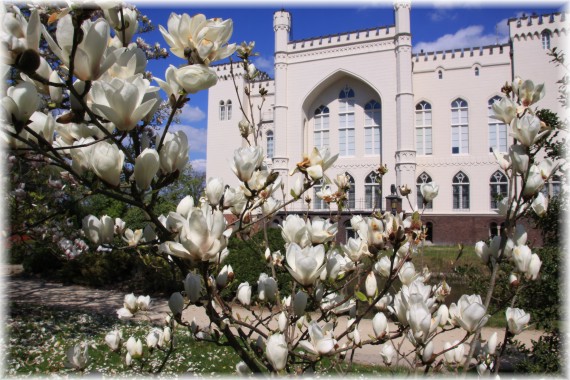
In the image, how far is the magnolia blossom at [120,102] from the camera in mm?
728

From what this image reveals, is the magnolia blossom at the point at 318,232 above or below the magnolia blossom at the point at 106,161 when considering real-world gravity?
below

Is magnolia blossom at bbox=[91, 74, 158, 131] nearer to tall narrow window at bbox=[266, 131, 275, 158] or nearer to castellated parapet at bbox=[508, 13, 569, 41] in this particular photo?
castellated parapet at bbox=[508, 13, 569, 41]

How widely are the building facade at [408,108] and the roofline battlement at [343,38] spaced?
0.18ft

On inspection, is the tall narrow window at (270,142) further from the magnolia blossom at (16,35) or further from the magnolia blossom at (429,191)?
the magnolia blossom at (16,35)

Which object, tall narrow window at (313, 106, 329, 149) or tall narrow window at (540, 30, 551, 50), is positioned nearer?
tall narrow window at (540, 30, 551, 50)

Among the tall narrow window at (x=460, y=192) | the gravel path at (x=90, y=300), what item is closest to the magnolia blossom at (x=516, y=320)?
the gravel path at (x=90, y=300)

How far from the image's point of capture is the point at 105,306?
7840 mm

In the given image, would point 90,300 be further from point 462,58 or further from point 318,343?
point 462,58

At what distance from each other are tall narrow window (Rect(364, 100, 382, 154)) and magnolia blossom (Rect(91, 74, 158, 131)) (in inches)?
901

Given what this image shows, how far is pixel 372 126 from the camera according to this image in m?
23.2

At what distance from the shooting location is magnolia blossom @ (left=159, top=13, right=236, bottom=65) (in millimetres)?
848

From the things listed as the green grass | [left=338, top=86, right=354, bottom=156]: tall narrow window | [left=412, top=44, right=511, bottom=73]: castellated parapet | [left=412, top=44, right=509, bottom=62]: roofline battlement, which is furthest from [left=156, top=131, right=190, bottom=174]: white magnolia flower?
Answer: [left=412, top=44, right=509, bottom=62]: roofline battlement

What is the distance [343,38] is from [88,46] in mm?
23978

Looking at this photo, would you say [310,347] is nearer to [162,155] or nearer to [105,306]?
[162,155]
